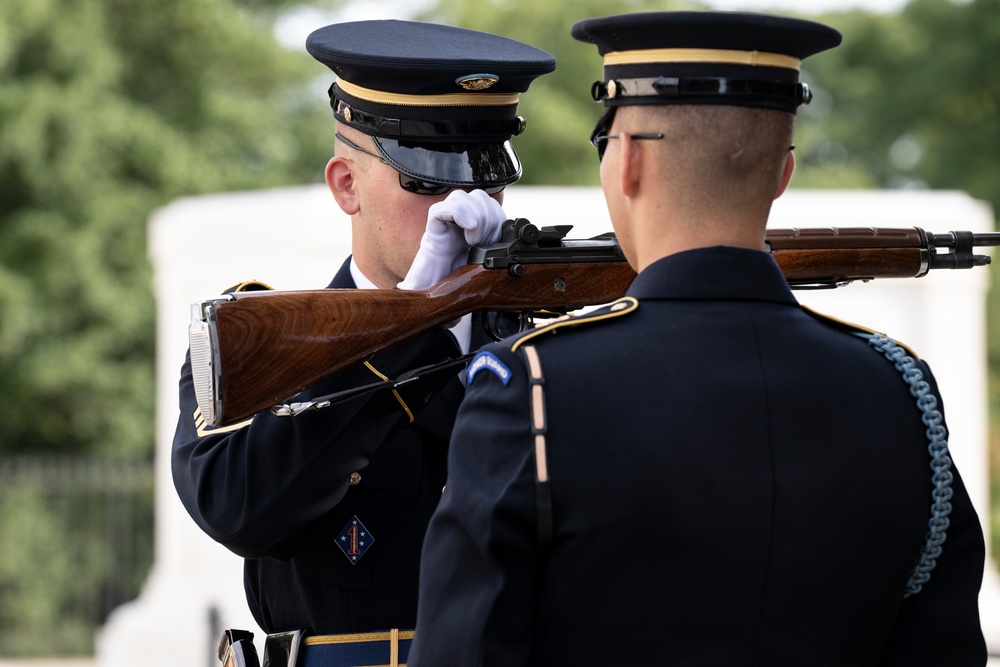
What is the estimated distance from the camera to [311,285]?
24.6 feet

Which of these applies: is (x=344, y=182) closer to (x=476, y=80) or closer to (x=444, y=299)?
(x=476, y=80)

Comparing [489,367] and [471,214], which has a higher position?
[471,214]

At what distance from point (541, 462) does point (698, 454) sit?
203mm

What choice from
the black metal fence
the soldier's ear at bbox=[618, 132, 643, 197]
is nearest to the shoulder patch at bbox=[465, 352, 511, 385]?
the soldier's ear at bbox=[618, 132, 643, 197]

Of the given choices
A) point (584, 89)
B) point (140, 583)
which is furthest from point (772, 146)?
point (584, 89)

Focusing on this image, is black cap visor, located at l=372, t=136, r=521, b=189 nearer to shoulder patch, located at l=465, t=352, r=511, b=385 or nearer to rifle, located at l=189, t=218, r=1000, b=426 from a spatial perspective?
rifle, located at l=189, t=218, r=1000, b=426

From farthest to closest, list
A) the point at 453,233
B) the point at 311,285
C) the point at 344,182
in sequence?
the point at 311,285 → the point at 344,182 → the point at 453,233

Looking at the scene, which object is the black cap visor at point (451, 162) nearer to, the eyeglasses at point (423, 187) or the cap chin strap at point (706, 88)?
the eyeglasses at point (423, 187)

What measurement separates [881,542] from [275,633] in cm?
130

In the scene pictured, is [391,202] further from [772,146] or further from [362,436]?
[772,146]

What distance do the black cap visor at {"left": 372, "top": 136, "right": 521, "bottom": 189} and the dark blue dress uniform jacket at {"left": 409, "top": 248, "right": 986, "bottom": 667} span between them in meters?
0.88

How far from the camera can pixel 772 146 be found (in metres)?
1.89

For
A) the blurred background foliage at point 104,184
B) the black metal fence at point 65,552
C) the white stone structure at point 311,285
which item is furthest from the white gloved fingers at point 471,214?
the black metal fence at point 65,552

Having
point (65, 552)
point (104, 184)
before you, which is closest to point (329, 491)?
point (65, 552)
